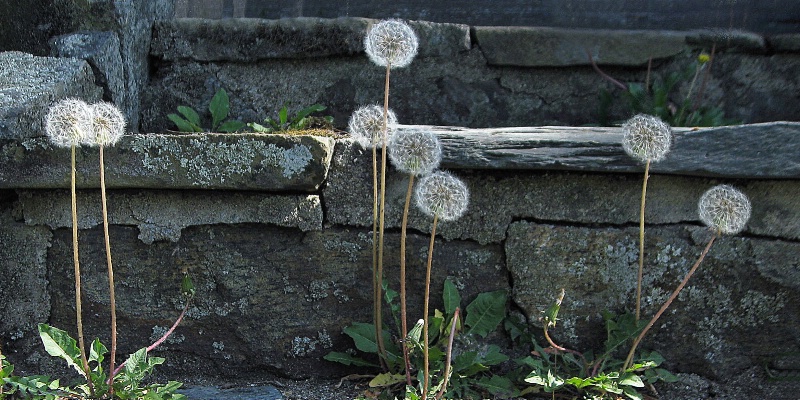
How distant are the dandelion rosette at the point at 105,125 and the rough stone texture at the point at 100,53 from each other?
2.28 feet

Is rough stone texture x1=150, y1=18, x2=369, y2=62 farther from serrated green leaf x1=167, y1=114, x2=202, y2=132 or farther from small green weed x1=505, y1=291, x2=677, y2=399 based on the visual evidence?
small green weed x1=505, y1=291, x2=677, y2=399

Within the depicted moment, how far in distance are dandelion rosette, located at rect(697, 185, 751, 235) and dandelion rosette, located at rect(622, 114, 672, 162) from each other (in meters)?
0.20

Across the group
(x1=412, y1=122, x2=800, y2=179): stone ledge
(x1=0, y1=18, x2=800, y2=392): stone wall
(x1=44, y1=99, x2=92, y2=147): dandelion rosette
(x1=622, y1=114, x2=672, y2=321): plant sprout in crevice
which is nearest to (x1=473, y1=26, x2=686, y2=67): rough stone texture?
(x1=0, y1=18, x2=800, y2=392): stone wall

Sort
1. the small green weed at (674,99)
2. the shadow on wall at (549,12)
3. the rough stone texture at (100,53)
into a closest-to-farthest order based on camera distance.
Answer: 1. the rough stone texture at (100,53)
2. the small green weed at (674,99)
3. the shadow on wall at (549,12)

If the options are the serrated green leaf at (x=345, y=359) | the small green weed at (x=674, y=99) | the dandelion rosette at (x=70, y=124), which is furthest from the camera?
the small green weed at (x=674, y=99)

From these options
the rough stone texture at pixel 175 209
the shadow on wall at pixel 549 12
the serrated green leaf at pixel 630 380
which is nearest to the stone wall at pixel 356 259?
the rough stone texture at pixel 175 209

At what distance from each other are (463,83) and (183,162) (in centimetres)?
132

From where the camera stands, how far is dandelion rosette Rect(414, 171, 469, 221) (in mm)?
2289

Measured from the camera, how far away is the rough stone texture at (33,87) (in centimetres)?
256

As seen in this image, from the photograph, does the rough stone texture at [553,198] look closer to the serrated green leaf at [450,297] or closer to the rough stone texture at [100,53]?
the serrated green leaf at [450,297]

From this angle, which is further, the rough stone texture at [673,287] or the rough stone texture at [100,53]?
the rough stone texture at [100,53]

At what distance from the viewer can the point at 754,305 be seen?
107 inches

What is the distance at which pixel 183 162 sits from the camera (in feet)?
8.52

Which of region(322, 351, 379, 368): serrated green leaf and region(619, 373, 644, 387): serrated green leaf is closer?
region(619, 373, 644, 387): serrated green leaf
